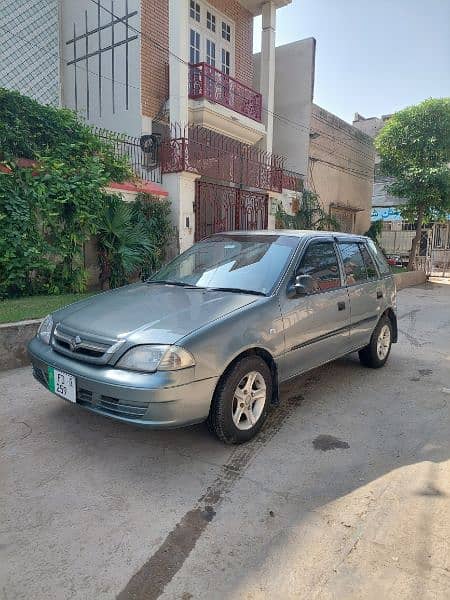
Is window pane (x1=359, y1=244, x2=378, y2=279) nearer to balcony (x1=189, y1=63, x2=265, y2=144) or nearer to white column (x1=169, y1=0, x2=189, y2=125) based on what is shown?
white column (x1=169, y1=0, x2=189, y2=125)

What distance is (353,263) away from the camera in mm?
4883

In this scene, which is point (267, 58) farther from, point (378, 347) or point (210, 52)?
point (378, 347)

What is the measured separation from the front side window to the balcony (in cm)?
97

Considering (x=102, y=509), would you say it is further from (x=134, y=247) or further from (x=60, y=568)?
(x=134, y=247)

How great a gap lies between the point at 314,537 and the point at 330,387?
2448 mm

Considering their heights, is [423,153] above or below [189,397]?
above

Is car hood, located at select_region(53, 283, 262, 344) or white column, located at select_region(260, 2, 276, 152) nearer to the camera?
car hood, located at select_region(53, 283, 262, 344)

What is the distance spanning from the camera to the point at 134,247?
27.0ft

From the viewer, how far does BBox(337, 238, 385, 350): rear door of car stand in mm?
4691

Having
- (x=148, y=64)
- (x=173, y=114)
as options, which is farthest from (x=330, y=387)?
(x=148, y=64)

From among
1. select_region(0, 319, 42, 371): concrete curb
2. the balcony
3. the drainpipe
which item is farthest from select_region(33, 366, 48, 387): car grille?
the drainpipe

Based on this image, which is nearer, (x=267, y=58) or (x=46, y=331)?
(x=46, y=331)

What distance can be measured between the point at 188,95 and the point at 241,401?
34.6ft

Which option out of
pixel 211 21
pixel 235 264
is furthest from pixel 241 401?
pixel 211 21
